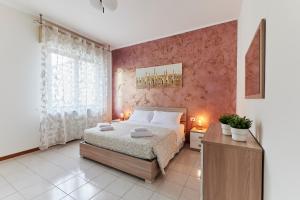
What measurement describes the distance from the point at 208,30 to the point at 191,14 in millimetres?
714

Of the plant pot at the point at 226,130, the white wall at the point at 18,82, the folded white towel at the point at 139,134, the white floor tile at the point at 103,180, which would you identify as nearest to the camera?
the plant pot at the point at 226,130

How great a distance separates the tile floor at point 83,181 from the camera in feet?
6.00

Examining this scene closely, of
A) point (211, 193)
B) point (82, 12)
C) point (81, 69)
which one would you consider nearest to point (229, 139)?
point (211, 193)

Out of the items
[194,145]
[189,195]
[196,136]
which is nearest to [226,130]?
[189,195]

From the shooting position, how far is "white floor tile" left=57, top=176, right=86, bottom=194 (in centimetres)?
193

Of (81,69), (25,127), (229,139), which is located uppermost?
(81,69)

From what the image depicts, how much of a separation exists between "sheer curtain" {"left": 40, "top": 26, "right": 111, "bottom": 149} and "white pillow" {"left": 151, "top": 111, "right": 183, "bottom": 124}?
1.94 meters

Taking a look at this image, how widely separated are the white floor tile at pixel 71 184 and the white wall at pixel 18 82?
1.68 meters

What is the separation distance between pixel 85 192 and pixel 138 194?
694mm

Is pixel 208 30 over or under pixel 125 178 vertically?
over

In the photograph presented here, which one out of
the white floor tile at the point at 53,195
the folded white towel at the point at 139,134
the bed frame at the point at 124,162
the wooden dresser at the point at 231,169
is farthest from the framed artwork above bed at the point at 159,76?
the white floor tile at the point at 53,195

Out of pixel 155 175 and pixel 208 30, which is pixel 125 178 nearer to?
pixel 155 175

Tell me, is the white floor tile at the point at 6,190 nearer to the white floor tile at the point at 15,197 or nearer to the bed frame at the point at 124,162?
the white floor tile at the point at 15,197

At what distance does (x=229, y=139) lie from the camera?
136 centimetres
